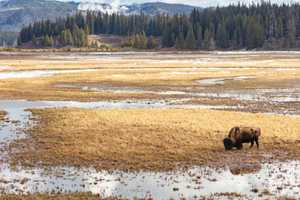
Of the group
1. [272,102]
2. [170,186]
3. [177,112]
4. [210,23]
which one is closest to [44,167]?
[170,186]

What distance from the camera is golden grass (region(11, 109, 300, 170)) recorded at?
22.0 m

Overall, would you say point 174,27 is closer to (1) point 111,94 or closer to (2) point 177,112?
(1) point 111,94

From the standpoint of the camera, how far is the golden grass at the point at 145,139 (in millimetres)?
22047

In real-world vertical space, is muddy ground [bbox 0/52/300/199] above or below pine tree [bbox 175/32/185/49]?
above

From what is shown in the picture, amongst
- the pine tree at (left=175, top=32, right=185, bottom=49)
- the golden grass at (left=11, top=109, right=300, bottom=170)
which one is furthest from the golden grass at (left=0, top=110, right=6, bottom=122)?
the pine tree at (left=175, top=32, right=185, bottom=49)

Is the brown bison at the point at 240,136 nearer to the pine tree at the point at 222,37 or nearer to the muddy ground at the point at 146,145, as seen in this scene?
the muddy ground at the point at 146,145

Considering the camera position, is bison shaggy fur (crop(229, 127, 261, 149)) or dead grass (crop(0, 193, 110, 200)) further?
bison shaggy fur (crop(229, 127, 261, 149))

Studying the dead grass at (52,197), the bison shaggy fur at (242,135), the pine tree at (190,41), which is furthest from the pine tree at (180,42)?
the dead grass at (52,197)

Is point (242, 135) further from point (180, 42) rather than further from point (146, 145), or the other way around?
point (180, 42)

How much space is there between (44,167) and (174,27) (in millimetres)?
180397

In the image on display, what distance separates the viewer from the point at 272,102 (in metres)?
41.6

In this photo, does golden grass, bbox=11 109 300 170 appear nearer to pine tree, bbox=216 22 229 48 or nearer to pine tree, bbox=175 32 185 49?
pine tree, bbox=175 32 185 49

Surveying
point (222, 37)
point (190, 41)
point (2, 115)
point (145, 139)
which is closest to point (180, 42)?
point (190, 41)

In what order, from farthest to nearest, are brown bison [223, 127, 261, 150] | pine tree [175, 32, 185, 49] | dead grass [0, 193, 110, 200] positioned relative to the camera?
pine tree [175, 32, 185, 49] < brown bison [223, 127, 261, 150] < dead grass [0, 193, 110, 200]
